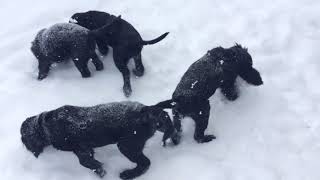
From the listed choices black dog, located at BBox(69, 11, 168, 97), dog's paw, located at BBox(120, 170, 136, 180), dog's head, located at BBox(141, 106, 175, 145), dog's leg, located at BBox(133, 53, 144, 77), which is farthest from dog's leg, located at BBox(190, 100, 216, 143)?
dog's leg, located at BBox(133, 53, 144, 77)

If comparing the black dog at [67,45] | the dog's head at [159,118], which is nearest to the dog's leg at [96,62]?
the black dog at [67,45]

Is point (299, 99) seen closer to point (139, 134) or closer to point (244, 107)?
point (244, 107)

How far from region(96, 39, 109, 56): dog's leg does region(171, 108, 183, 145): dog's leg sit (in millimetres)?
1960

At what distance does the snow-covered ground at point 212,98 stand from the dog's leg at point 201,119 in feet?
0.48

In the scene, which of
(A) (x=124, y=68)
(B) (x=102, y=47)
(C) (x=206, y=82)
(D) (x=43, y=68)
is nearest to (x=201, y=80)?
(C) (x=206, y=82)

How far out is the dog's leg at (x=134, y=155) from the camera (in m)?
5.70

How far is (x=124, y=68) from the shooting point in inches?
277

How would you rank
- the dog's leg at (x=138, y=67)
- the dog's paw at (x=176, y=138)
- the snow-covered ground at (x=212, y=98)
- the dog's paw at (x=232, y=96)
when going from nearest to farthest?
the snow-covered ground at (x=212, y=98)
the dog's paw at (x=176, y=138)
the dog's paw at (x=232, y=96)
the dog's leg at (x=138, y=67)

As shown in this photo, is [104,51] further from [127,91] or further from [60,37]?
[127,91]

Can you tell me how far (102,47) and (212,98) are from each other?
205 centimetres

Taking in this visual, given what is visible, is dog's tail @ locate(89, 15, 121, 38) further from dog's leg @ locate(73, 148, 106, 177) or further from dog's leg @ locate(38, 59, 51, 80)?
dog's leg @ locate(73, 148, 106, 177)

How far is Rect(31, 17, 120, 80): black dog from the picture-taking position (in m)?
7.01

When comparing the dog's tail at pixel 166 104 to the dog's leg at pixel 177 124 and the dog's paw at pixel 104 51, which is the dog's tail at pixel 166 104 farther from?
the dog's paw at pixel 104 51

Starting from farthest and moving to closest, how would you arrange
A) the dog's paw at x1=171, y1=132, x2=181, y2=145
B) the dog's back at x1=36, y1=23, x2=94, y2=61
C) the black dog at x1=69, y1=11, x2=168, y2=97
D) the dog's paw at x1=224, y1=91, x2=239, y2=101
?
1. the dog's back at x1=36, y1=23, x2=94, y2=61
2. the black dog at x1=69, y1=11, x2=168, y2=97
3. the dog's paw at x1=224, y1=91, x2=239, y2=101
4. the dog's paw at x1=171, y1=132, x2=181, y2=145
